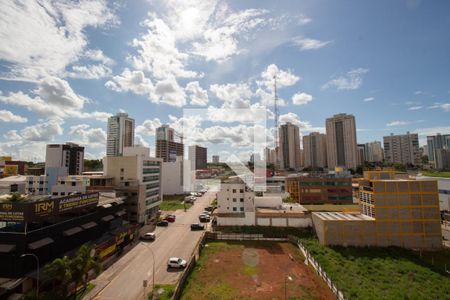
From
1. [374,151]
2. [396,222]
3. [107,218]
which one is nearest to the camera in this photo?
[107,218]

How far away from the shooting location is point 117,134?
123 metres

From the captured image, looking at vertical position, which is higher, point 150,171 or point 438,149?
point 438,149

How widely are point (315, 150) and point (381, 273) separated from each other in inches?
4588

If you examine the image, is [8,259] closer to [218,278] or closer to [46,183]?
[218,278]

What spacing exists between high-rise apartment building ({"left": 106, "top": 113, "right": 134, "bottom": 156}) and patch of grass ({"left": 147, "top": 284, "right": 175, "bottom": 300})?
113 metres

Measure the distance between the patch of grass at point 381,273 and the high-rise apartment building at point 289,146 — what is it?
102m

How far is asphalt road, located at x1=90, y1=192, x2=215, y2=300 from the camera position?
1858cm

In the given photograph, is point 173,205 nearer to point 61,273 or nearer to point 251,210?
point 251,210

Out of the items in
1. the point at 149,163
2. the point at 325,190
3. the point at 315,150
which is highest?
the point at 315,150

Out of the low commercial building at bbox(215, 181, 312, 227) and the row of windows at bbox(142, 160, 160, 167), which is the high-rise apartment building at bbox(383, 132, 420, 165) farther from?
the row of windows at bbox(142, 160, 160, 167)

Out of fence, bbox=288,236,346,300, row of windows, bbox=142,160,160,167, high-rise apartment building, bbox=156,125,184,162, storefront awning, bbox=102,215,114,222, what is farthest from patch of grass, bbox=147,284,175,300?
high-rise apartment building, bbox=156,125,184,162

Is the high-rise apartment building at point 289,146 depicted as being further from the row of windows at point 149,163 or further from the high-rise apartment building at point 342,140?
the row of windows at point 149,163

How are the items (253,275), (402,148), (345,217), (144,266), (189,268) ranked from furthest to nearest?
1. (402,148)
2. (345,217)
3. (144,266)
4. (189,268)
5. (253,275)

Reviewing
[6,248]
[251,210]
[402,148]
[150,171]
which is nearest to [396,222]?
[251,210]
